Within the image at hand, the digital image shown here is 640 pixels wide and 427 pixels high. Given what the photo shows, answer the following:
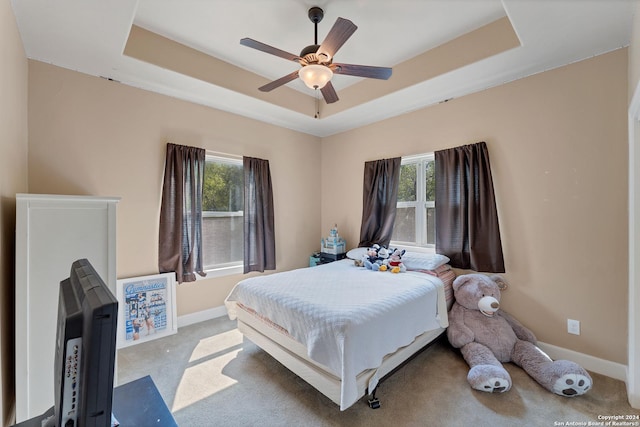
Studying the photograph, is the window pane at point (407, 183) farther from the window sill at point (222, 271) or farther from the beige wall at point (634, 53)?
the window sill at point (222, 271)

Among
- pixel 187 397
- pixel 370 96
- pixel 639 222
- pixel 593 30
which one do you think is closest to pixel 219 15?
pixel 370 96

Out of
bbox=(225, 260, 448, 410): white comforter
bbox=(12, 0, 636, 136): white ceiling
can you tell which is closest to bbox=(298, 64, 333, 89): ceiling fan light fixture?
bbox=(12, 0, 636, 136): white ceiling

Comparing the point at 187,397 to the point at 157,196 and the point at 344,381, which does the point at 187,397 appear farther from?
the point at 157,196

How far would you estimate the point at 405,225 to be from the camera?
3551mm

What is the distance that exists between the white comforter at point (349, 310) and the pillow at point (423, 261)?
15 centimetres

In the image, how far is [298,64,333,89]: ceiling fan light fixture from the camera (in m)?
2.00

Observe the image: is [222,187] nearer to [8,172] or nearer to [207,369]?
[8,172]

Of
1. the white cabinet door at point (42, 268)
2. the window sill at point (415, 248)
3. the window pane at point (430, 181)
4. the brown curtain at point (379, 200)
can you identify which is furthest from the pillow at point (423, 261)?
the white cabinet door at point (42, 268)

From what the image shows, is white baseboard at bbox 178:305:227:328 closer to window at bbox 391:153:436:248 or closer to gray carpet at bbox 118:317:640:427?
gray carpet at bbox 118:317:640:427

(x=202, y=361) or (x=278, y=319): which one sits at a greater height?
(x=278, y=319)

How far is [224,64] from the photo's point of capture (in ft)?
9.30

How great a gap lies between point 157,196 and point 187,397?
1.94 metres

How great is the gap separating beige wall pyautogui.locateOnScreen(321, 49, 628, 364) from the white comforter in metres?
0.91

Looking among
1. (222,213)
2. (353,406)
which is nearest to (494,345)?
(353,406)
